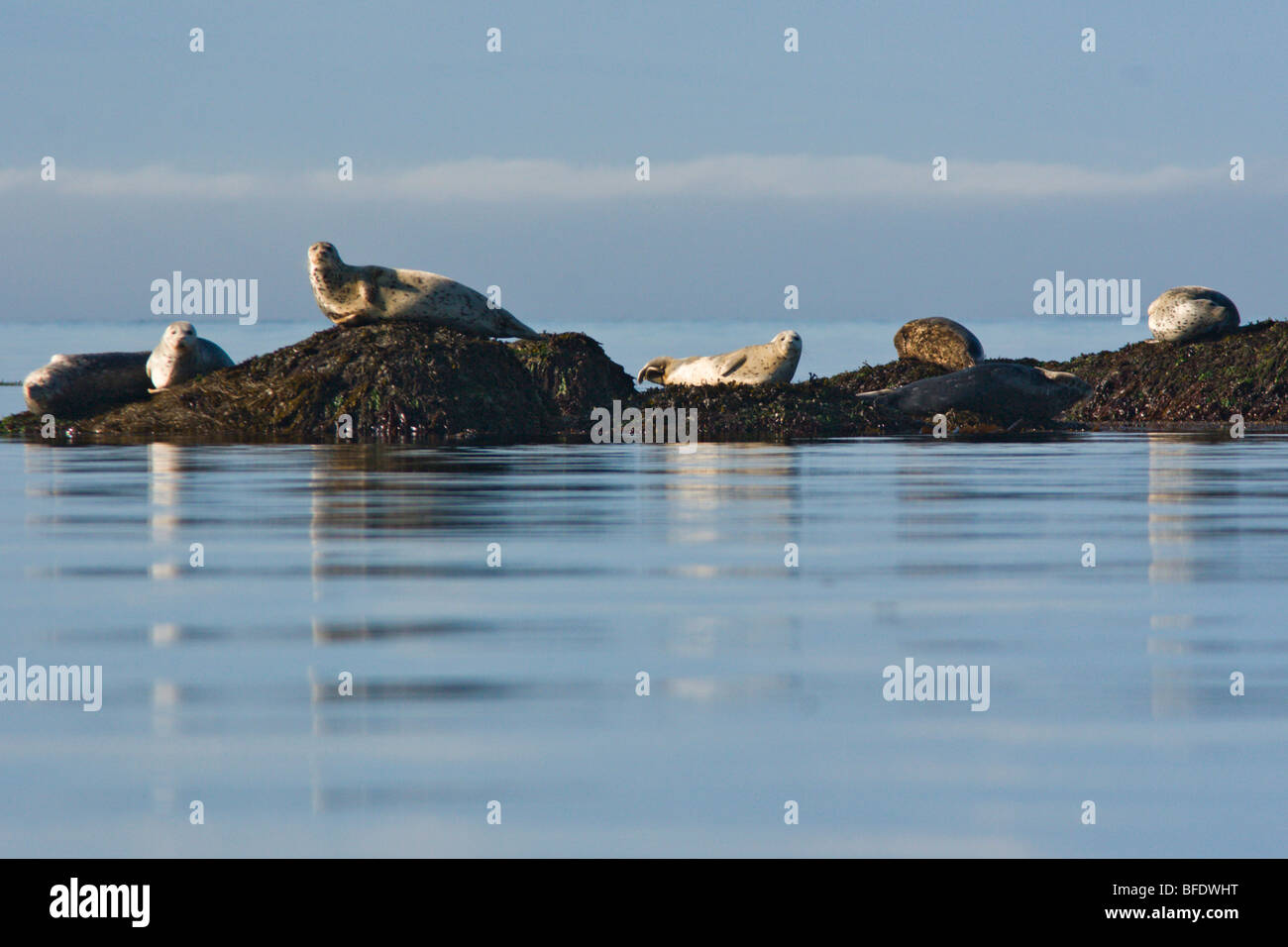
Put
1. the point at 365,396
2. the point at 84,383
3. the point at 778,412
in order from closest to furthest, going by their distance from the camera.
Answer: the point at 365,396
the point at 778,412
the point at 84,383

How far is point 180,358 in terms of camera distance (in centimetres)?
2091

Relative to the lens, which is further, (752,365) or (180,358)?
(752,365)

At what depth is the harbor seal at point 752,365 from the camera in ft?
75.5

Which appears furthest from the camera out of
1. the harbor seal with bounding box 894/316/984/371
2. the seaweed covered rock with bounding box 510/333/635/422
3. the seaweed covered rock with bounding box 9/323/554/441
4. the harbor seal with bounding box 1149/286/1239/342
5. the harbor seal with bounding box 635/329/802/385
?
the harbor seal with bounding box 894/316/984/371

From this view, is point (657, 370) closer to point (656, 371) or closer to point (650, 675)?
point (656, 371)

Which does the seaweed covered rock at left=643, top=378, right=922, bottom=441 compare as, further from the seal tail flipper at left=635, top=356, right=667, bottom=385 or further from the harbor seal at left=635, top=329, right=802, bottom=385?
the seal tail flipper at left=635, top=356, right=667, bottom=385

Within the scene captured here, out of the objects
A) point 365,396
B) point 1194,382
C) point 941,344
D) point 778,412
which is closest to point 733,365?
point 778,412

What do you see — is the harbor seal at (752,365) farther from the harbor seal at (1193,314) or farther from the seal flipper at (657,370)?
the harbor seal at (1193,314)

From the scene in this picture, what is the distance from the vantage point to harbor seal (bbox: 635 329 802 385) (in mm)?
23000

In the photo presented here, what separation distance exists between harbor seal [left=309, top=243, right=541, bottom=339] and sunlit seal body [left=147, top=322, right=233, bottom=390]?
6.02 ft

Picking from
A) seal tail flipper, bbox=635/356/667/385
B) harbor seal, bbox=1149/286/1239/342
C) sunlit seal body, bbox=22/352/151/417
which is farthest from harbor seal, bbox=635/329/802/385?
sunlit seal body, bbox=22/352/151/417

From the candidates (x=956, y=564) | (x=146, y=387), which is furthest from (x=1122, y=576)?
(x=146, y=387)

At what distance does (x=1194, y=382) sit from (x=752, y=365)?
613cm
